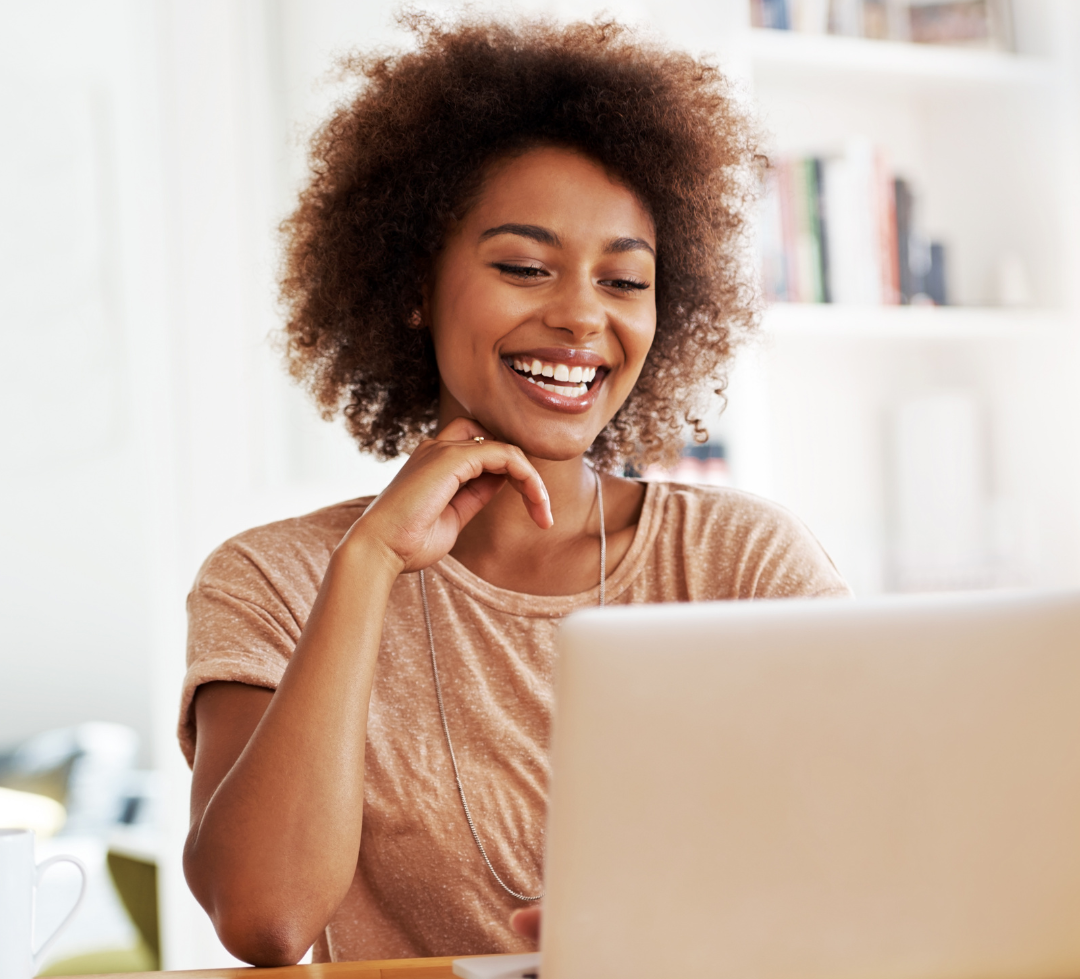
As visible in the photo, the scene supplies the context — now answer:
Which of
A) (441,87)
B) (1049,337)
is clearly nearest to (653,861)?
(441,87)

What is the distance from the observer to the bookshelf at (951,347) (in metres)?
2.42

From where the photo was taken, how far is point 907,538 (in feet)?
8.00

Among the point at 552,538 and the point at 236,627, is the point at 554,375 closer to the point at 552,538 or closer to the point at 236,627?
the point at 552,538

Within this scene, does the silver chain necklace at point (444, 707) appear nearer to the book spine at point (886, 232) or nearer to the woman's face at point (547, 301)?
the woman's face at point (547, 301)

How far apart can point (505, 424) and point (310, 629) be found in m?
0.39

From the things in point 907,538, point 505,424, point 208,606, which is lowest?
point 907,538

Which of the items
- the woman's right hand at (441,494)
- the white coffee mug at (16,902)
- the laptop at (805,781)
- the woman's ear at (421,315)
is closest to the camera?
the laptop at (805,781)

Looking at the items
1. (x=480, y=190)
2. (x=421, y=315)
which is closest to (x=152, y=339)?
(x=421, y=315)

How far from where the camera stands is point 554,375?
4.34 feet

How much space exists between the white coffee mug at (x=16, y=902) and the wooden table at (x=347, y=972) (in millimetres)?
107

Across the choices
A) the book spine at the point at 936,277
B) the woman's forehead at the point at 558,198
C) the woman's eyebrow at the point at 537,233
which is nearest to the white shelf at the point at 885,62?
the book spine at the point at 936,277

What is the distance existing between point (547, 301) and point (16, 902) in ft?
2.61

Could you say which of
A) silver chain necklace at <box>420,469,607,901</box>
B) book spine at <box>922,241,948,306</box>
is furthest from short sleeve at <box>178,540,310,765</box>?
book spine at <box>922,241,948,306</box>

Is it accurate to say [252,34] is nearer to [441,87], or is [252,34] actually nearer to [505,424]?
[441,87]
